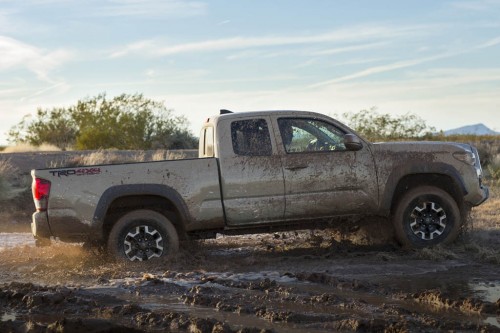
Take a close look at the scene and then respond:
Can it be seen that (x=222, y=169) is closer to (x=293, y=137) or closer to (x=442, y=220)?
(x=293, y=137)

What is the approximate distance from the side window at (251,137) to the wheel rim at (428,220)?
2164 mm

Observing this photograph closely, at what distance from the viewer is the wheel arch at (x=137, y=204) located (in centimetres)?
960

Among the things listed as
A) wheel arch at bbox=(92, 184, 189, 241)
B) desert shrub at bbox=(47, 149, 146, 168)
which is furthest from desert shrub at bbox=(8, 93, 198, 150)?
wheel arch at bbox=(92, 184, 189, 241)

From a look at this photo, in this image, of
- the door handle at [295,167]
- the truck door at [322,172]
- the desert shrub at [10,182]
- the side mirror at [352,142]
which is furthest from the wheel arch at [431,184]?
the desert shrub at [10,182]

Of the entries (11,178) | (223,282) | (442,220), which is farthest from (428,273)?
(11,178)

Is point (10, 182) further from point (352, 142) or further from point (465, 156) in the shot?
point (465, 156)

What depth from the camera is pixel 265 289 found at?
26.2ft

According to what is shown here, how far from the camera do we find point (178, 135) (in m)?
37.5

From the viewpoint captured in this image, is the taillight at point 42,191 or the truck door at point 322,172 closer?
the taillight at point 42,191

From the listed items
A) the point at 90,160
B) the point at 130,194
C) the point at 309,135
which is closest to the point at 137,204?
the point at 130,194

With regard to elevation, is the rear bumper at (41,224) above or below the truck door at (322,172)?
below

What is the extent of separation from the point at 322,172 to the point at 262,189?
0.82 metres

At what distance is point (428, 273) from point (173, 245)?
3.19 m

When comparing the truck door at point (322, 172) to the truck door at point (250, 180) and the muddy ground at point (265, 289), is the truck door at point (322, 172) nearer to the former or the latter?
the truck door at point (250, 180)
